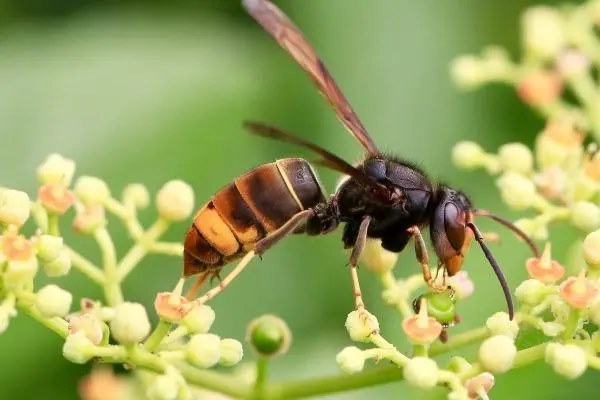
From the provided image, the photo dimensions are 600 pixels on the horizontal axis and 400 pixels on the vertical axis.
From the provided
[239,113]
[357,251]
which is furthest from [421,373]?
[239,113]

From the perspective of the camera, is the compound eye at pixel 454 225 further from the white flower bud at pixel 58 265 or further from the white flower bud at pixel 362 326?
the white flower bud at pixel 58 265

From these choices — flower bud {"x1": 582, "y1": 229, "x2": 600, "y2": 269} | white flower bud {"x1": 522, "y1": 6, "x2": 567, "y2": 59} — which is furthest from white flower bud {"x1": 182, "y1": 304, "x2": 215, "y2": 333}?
white flower bud {"x1": 522, "y1": 6, "x2": 567, "y2": 59}

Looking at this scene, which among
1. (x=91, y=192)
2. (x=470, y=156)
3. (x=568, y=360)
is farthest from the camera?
(x=470, y=156)

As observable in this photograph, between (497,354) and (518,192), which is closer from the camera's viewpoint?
(497,354)

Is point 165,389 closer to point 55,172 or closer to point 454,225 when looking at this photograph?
point 55,172

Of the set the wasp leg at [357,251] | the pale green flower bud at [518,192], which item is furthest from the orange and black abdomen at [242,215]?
the pale green flower bud at [518,192]

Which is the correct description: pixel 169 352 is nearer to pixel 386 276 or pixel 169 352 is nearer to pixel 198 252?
pixel 198 252
